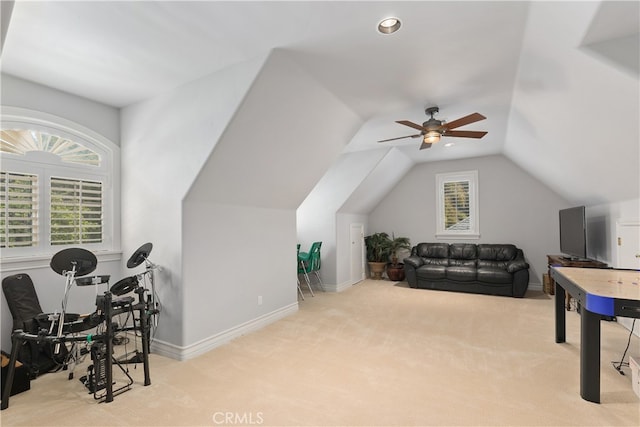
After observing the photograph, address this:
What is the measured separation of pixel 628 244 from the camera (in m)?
3.75

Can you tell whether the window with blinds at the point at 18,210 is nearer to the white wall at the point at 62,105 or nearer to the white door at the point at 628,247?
the white wall at the point at 62,105

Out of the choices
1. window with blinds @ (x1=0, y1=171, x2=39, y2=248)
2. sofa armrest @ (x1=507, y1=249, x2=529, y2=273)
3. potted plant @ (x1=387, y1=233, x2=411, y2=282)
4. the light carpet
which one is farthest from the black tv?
window with blinds @ (x1=0, y1=171, x2=39, y2=248)

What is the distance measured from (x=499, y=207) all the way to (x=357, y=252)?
328 cm

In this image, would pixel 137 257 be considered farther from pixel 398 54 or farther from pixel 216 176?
pixel 398 54

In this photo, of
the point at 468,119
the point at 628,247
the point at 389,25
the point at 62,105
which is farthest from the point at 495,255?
the point at 62,105

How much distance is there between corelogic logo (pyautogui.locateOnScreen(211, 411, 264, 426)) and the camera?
2.17 m

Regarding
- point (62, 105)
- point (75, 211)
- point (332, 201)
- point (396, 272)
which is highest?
point (62, 105)

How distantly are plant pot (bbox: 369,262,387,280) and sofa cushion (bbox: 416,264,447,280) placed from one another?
3.84 ft

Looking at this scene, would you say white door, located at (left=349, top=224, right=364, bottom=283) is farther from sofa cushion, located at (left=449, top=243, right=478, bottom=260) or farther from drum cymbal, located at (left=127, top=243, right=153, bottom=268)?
drum cymbal, located at (left=127, top=243, right=153, bottom=268)

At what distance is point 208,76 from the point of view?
3156mm

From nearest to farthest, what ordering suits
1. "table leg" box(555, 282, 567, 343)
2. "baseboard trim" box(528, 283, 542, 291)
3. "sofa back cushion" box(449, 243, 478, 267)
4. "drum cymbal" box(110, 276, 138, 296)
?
1. "drum cymbal" box(110, 276, 138, 296)
2. "table leg" box(555, 282, 567, 343)
3. "baseboard trim" box(528, 283, 542, 291)
4. "sofa back cushion" box(449, 243, 478, 267)

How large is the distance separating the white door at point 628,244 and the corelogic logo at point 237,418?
4.35 m

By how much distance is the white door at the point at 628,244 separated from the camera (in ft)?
11.7

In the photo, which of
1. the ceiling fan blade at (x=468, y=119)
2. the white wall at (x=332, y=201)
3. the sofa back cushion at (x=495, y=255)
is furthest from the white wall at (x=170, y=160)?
the sofa back cushion at (x=495, y=255)
